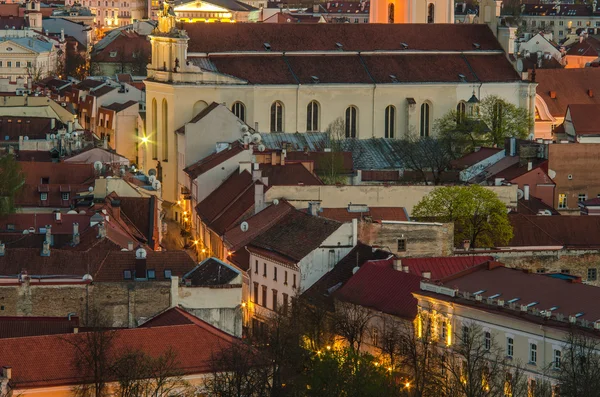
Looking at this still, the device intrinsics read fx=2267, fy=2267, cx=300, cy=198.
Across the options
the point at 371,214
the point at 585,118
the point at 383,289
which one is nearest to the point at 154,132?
the point at 585,118

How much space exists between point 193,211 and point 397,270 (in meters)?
27.8

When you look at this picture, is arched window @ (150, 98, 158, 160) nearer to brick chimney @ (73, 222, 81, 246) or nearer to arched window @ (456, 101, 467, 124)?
arched window @ (456, 101, 467, 124)

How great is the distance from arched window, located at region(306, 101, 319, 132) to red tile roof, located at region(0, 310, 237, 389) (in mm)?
50330

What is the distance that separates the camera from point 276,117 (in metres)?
106

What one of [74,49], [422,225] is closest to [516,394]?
[422,225]

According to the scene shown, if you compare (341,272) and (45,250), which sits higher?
(45,250)

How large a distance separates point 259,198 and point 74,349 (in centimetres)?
2771

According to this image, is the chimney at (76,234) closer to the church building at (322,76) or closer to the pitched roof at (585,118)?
the church building at (322,76)

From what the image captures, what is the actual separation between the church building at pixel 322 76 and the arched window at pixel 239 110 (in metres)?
0.05

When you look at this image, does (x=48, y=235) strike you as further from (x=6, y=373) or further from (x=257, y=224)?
(x=6, y=373)

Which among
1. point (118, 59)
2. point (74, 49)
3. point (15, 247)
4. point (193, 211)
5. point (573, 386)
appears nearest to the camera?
point (573, 386)

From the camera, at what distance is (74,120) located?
11125 centimetres

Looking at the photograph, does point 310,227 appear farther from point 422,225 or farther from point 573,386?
point 573,386

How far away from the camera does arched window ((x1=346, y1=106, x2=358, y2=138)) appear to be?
10725cm
